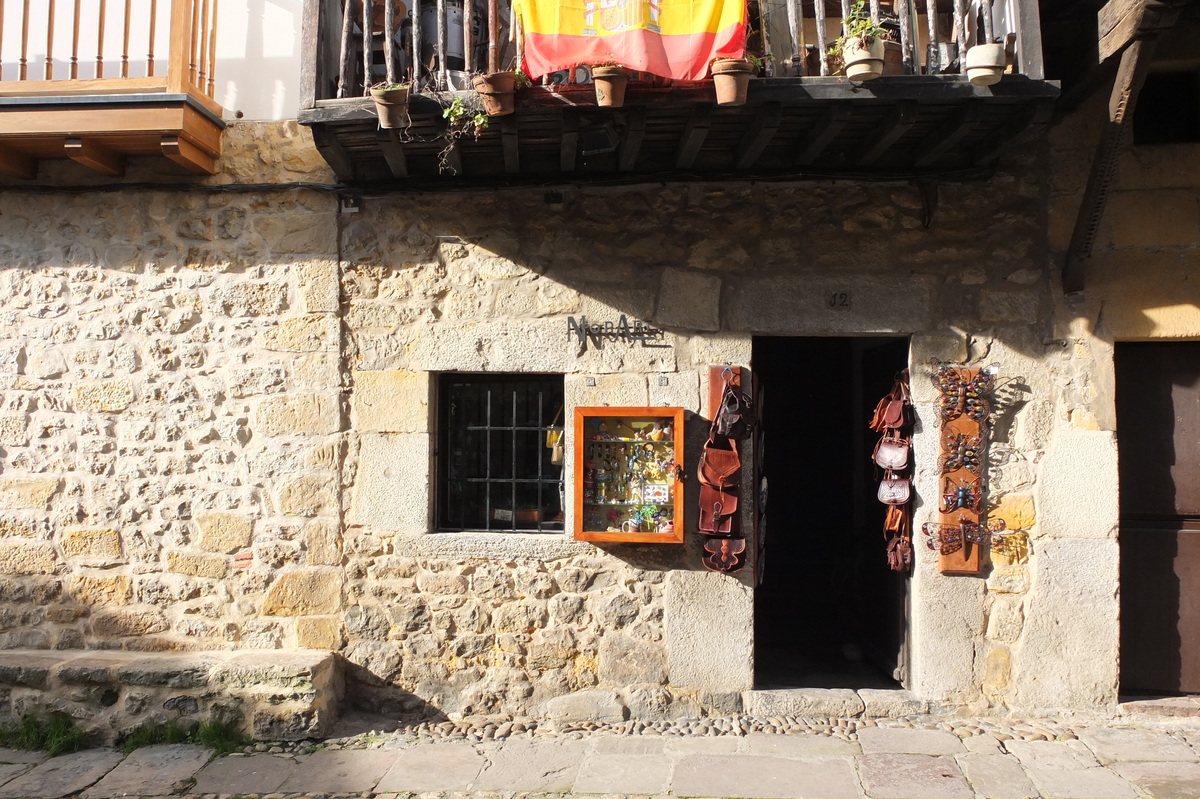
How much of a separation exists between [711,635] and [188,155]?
12.2 feet

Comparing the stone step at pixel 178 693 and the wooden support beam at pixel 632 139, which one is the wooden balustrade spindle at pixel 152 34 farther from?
the stone step at pixel 178 693

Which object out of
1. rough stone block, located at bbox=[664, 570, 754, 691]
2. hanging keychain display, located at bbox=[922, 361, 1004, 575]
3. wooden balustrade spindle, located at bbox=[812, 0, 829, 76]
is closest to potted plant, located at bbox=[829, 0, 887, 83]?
wooden balustrade spindle, located at bbox=[812, 0, 829, 76]

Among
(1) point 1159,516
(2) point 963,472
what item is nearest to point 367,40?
(2) point 963,472

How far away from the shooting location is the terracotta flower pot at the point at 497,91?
148 inches

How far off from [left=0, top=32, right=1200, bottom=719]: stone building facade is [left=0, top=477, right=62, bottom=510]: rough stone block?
0.06 ft

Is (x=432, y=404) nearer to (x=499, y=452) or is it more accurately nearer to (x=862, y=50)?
(x=499, y=452)

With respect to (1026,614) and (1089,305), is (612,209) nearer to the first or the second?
(1089,305)

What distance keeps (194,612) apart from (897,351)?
420 cm

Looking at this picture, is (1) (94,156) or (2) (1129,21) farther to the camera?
(1) (94,156)

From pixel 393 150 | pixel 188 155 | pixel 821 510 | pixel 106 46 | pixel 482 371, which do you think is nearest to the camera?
pixel 393 150

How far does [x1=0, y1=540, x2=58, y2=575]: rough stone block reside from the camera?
4.70 metres

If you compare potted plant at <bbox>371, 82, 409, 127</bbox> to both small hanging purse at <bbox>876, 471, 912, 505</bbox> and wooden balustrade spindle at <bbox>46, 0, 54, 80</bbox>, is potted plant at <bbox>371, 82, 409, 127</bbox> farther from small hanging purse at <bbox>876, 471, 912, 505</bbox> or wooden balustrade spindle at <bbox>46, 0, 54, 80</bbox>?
small hanging purse at <bbox>876, 471, 912, 505</bbox>

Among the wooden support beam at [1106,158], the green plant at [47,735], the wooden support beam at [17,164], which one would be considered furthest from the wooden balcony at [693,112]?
the green plant at [47,735]

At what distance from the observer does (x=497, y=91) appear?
378 centimetres
